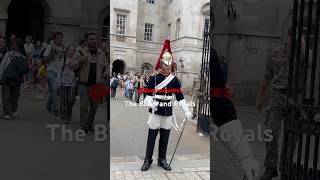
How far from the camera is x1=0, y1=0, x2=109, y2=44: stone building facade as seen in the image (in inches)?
107

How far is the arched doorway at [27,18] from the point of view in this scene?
106 inches

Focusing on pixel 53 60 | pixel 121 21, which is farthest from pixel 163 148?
pixel 53 60

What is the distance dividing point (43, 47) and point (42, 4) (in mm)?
285

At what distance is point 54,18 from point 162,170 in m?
3.39

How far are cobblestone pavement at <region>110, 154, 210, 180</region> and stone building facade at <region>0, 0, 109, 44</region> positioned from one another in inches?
102

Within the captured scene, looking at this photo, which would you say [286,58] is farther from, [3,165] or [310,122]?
[3,165]

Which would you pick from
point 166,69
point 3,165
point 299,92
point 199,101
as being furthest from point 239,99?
point 199,101

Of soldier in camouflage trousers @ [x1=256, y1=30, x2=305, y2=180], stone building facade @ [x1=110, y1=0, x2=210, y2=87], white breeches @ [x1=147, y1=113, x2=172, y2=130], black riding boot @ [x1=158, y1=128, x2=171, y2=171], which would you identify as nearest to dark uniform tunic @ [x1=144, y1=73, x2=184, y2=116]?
white breeches @ [x1=147, y1=113, x2=172, y2=130]

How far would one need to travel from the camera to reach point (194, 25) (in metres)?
7.11

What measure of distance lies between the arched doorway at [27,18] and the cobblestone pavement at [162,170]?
8.69 ft

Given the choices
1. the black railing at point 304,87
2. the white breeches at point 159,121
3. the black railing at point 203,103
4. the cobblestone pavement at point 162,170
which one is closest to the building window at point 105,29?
the black railing at point 304,87

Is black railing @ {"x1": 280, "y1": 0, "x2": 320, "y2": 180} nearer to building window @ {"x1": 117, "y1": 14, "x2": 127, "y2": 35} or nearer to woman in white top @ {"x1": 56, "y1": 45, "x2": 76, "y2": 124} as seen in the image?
woman in white top @ {"x1": 56, "y1": 45, "x2": 76, "y2": 124}

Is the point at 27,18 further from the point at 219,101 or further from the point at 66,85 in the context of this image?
the point at 219,101

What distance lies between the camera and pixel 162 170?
18.8ft
